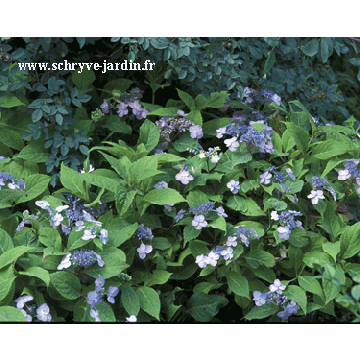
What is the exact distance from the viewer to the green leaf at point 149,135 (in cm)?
268

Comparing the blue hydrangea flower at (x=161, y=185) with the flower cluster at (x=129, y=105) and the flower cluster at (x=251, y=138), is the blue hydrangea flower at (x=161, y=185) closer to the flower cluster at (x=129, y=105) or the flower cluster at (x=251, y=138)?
the flower cluster at (x=251, y=138)

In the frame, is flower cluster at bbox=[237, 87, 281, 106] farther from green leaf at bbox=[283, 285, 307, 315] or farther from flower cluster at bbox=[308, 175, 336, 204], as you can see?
green leaf at bbox=[283, 285, 307, 315]

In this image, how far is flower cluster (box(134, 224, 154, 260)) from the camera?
2.28 metres

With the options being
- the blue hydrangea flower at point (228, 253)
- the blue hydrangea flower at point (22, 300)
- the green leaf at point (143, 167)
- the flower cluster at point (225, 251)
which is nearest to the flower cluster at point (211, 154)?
the green leaf at point (143, 167)

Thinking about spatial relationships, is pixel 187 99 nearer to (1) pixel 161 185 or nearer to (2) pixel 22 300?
(1) pixel 161 185

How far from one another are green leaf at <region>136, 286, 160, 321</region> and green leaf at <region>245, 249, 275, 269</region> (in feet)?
1.75

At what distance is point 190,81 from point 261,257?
1.28 meters

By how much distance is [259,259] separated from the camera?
7.67 ft

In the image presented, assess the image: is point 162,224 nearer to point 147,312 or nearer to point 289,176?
point 147,312

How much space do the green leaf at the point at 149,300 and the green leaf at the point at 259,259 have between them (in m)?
0.53

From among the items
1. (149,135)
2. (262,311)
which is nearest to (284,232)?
(262,311)

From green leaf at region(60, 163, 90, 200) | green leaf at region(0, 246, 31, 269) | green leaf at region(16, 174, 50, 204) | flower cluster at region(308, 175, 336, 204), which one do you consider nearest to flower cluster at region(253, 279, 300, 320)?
flower cluster at region(308, 175, 336, 204)

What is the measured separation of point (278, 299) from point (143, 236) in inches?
30.3

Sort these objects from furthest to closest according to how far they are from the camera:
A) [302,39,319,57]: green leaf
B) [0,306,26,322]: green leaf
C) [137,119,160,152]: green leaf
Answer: [302,39,319,57]: green leaf < [137,119,160,152]: green leaf < [0,306,26,322]: green leaf
